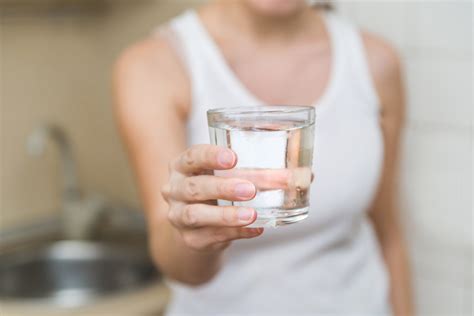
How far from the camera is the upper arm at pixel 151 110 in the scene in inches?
40.0

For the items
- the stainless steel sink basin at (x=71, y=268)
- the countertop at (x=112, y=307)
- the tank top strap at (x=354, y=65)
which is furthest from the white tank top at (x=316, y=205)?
the stainless steel sink basin at (x=71, y=268)

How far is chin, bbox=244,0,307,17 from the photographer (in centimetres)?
109

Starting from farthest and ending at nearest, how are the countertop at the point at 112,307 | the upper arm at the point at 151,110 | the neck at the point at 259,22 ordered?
the countertop at the point at 112,307 < the neck at the point at 259,22 < the upper arm at the point at 151,110

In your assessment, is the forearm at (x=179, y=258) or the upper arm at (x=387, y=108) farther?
the upper arm at (x=387, y=108)

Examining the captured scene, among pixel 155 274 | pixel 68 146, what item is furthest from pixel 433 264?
pixel 68 146

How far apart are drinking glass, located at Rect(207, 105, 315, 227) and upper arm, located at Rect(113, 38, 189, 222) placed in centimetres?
35

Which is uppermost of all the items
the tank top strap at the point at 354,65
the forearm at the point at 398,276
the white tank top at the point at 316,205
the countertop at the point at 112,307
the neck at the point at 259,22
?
the neck at the point at 259,22

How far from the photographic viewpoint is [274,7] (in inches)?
43.5

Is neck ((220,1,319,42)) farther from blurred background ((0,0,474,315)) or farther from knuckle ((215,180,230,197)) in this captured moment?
knuckle ((215,180,230,197))

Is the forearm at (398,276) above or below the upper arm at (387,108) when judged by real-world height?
below

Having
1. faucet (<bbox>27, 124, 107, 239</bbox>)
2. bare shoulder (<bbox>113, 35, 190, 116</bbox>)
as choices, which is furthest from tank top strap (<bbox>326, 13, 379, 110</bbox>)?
faucet (<bbox>27, 124, 107, 239</bbox>)

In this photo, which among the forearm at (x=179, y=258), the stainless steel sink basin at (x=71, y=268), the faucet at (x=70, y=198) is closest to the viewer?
the forearm at (x=179, y=258)

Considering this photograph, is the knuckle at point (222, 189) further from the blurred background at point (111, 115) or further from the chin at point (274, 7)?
the blurred background at point (111, 115)

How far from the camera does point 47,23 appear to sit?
2.03 metres
